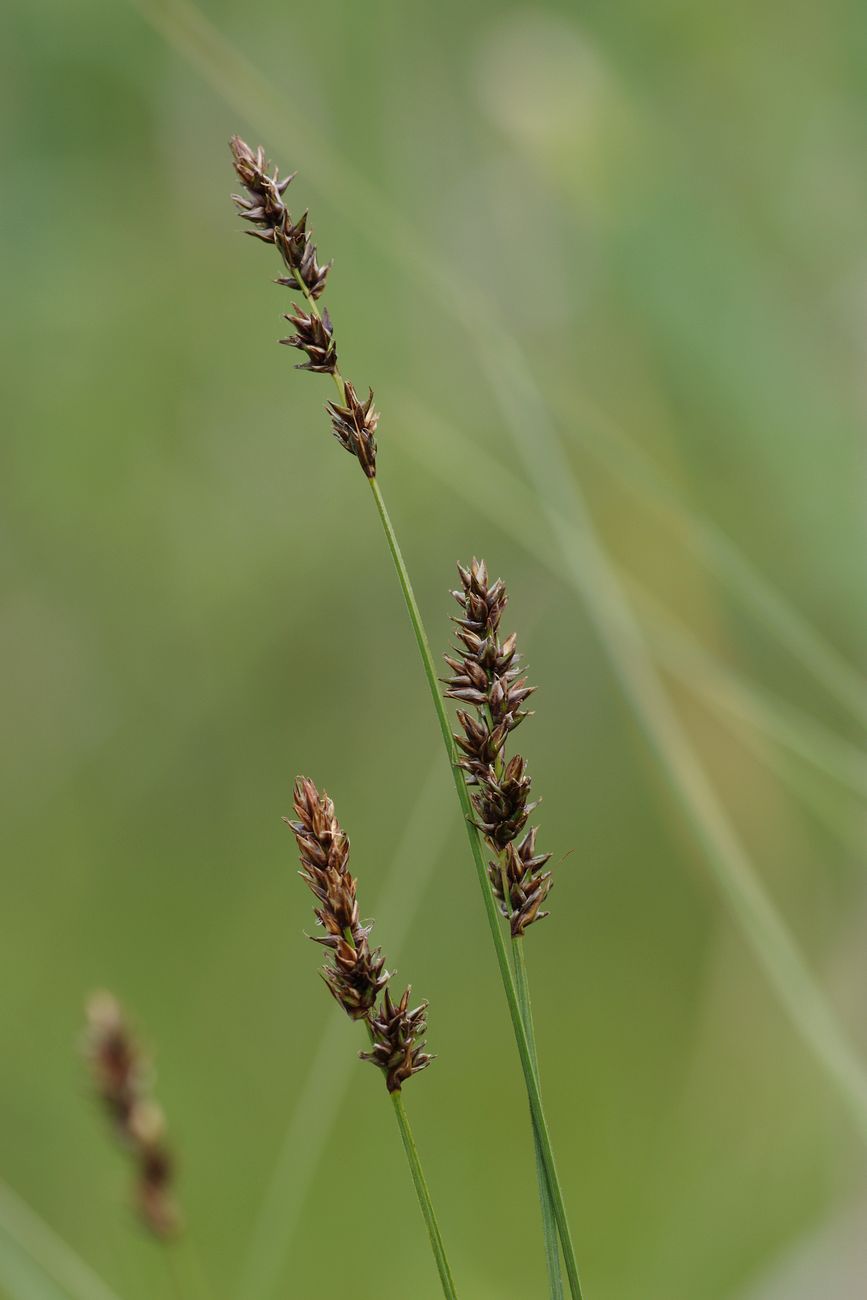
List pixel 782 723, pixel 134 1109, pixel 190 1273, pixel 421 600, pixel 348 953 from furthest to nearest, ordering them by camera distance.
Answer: pixel 421 600, pixel 190 1273, pixel 782 723, pixel 134 1109, pixel 348 953

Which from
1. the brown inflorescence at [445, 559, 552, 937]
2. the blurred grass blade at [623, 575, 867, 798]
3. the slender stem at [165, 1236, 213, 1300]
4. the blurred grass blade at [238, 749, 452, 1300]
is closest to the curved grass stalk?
the blurred grass blade at [623, 575, 867, 798]

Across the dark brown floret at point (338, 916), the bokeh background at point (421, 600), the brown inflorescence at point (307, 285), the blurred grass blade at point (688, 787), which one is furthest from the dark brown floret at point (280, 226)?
the bokeh background at point (421, 600)

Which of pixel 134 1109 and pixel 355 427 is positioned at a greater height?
pixel 355 427

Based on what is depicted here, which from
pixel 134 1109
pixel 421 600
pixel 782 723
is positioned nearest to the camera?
pixel 134 1109

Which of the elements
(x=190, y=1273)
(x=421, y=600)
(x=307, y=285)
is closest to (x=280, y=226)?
(x=307, y=285)

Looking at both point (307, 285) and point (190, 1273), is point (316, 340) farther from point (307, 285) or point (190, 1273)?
point (190, 1273)

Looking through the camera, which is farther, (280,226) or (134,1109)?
(134,1109)

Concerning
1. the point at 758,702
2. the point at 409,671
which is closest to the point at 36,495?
the point at 409,671

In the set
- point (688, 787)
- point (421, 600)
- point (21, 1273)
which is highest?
point (421, 600)
